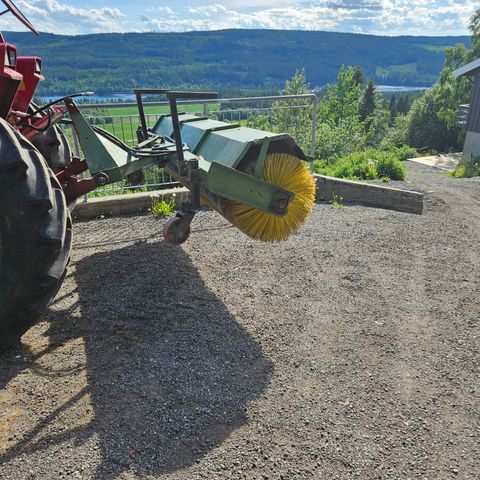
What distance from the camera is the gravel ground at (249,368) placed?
2.35m

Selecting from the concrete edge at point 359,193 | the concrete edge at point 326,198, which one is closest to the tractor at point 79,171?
the concrete edge at point 326,198

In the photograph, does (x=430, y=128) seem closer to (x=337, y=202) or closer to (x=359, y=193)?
(x=359, y=193)

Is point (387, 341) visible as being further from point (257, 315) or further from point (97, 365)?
point (97, 365)

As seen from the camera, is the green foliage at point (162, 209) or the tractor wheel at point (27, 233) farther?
the green foliage at point (162, 209)

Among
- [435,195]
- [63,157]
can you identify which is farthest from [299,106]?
[63,157]

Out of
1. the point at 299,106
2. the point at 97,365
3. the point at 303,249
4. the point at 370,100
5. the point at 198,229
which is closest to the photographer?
the point at 97,365

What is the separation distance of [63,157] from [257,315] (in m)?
2.57

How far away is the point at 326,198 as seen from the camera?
7102mm

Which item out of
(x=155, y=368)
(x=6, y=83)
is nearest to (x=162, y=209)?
(x=6, y=83)

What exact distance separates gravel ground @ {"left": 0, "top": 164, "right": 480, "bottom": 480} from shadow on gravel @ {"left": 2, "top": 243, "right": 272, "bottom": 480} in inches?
0.4

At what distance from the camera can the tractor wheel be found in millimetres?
2531

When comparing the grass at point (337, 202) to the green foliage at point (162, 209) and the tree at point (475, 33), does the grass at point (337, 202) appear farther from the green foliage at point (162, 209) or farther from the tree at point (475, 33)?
the tree at point (475, 33)

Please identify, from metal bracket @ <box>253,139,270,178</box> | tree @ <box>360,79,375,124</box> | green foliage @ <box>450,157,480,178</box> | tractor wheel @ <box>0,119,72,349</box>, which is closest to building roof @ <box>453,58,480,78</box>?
green foliage @ <box>450,157,480,178</box>

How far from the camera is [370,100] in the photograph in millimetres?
78000
